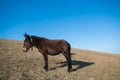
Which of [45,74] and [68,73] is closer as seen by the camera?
[45,74]

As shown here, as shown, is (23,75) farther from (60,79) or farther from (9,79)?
(60,79)

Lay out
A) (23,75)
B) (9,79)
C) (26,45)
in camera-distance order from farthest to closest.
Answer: (26,45), (23,75), (9,79)

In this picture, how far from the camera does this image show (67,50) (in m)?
16.2

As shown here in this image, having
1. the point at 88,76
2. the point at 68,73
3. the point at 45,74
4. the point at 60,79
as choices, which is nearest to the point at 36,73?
the point at 45,74

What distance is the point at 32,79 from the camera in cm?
1288

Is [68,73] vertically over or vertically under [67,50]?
under

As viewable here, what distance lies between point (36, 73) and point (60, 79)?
7.81 feet

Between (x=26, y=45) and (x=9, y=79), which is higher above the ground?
(x=26, y=45)

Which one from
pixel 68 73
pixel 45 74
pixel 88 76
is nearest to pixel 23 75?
pixel 45 74

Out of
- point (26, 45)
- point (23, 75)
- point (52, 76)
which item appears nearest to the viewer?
point (23, 75)

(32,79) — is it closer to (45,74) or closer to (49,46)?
(45,74)

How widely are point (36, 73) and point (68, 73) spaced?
3398 mm

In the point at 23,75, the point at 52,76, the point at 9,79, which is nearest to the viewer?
the point at 9,79

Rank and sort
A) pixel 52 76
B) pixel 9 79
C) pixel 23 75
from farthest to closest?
pixel 52 76 < pixel 23 75 < pixel 9 79
